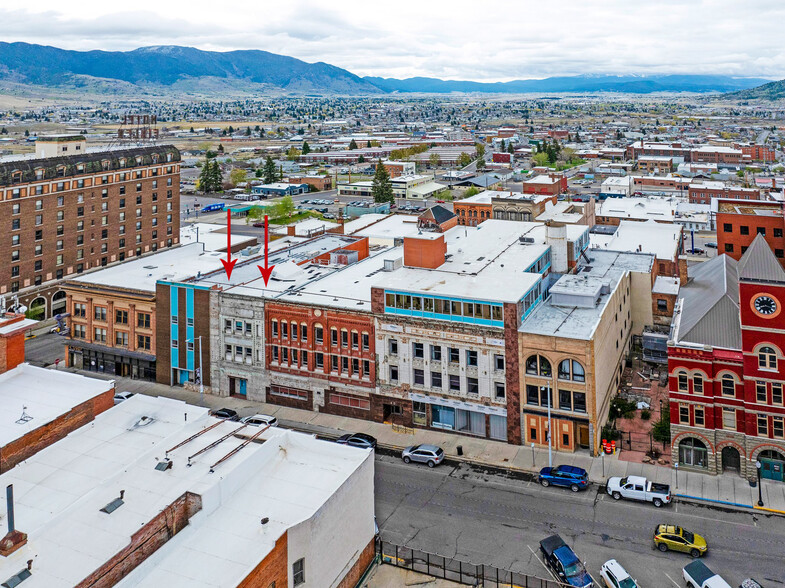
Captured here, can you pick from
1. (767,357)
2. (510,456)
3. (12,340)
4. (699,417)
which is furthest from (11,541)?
(767,357)

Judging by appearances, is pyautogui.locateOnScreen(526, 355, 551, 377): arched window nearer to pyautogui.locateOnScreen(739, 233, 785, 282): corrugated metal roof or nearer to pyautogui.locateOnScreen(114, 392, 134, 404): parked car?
pyautogui.locateOnScreen(739, 233, 785, 282): corrugated metal roof

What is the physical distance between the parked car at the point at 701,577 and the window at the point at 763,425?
14413mm

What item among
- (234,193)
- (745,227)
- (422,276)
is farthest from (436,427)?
(234,193)

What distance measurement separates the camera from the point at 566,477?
45062 mm

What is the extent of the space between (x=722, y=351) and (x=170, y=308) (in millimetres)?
47301

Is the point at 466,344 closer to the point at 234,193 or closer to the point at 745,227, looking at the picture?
the point at 745,227

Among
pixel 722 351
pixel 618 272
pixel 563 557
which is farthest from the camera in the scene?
pixel 618 272

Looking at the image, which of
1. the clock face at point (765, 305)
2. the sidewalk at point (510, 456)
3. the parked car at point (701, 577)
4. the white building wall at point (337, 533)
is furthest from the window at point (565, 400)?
the white building wall at point (337, 533)

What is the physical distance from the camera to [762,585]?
3497 centimetres

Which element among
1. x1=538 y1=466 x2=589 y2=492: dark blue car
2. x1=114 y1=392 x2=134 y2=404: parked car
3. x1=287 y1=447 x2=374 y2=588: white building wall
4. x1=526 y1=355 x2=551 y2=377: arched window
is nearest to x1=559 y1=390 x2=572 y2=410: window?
x1=526 y1=355 x2=551 y2=377: arched window

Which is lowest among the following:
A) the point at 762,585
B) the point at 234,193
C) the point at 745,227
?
the point at 762,585

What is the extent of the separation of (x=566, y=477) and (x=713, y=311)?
17.4m

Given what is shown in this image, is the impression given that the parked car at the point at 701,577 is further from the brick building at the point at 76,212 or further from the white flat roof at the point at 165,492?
the brick building at the point at 76,212

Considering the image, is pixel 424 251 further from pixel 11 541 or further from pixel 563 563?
pixel 11 541
